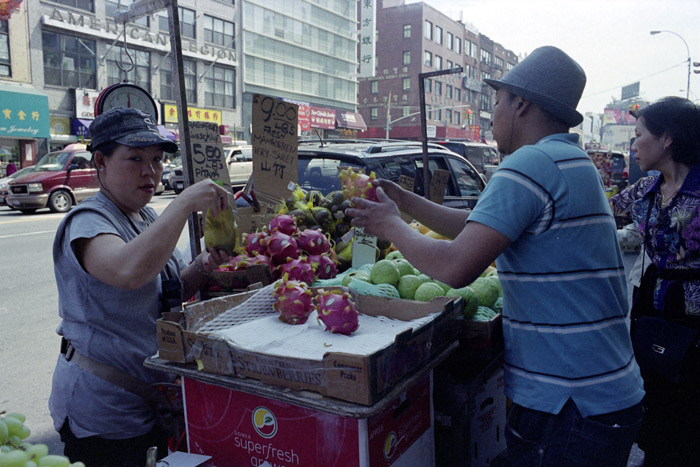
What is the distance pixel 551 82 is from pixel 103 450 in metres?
1.88

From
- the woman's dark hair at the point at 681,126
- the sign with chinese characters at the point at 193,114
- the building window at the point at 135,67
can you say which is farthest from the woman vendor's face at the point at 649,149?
the building window at the point at 135,67

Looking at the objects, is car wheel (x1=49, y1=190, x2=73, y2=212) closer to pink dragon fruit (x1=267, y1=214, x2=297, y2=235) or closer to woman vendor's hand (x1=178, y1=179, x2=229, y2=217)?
pink dragon fruit (x1=267, y1=214, x2=297, y2=235)

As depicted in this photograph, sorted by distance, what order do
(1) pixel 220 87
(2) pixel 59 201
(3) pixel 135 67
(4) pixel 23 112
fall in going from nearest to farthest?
(2) pixel 59 201 < (4) pixel 23 112 < (3) pixel 135 67 < (1) pixel 220 87

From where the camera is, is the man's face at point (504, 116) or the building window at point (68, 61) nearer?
the man's face at point (504, 116)

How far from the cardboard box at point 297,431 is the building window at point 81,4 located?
2818 cm

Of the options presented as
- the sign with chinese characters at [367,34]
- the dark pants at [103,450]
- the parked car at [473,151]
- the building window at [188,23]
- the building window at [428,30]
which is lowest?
the dark pants at [103,450]

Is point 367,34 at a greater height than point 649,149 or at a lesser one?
greater

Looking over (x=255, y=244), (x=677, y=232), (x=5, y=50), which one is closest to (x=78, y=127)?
(x=5, y=50)

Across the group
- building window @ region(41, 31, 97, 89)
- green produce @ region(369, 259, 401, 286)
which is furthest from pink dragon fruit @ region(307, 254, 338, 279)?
building window @ region(41, 31, 97, 89)

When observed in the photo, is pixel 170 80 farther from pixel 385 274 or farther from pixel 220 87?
pixel 385 274

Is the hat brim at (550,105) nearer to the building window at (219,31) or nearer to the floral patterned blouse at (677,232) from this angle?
the floral patterned blouse at (677,232)

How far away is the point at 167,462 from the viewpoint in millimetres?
1542

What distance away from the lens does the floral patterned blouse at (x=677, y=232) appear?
8.02 feet

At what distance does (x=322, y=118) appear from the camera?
41.8 metres
